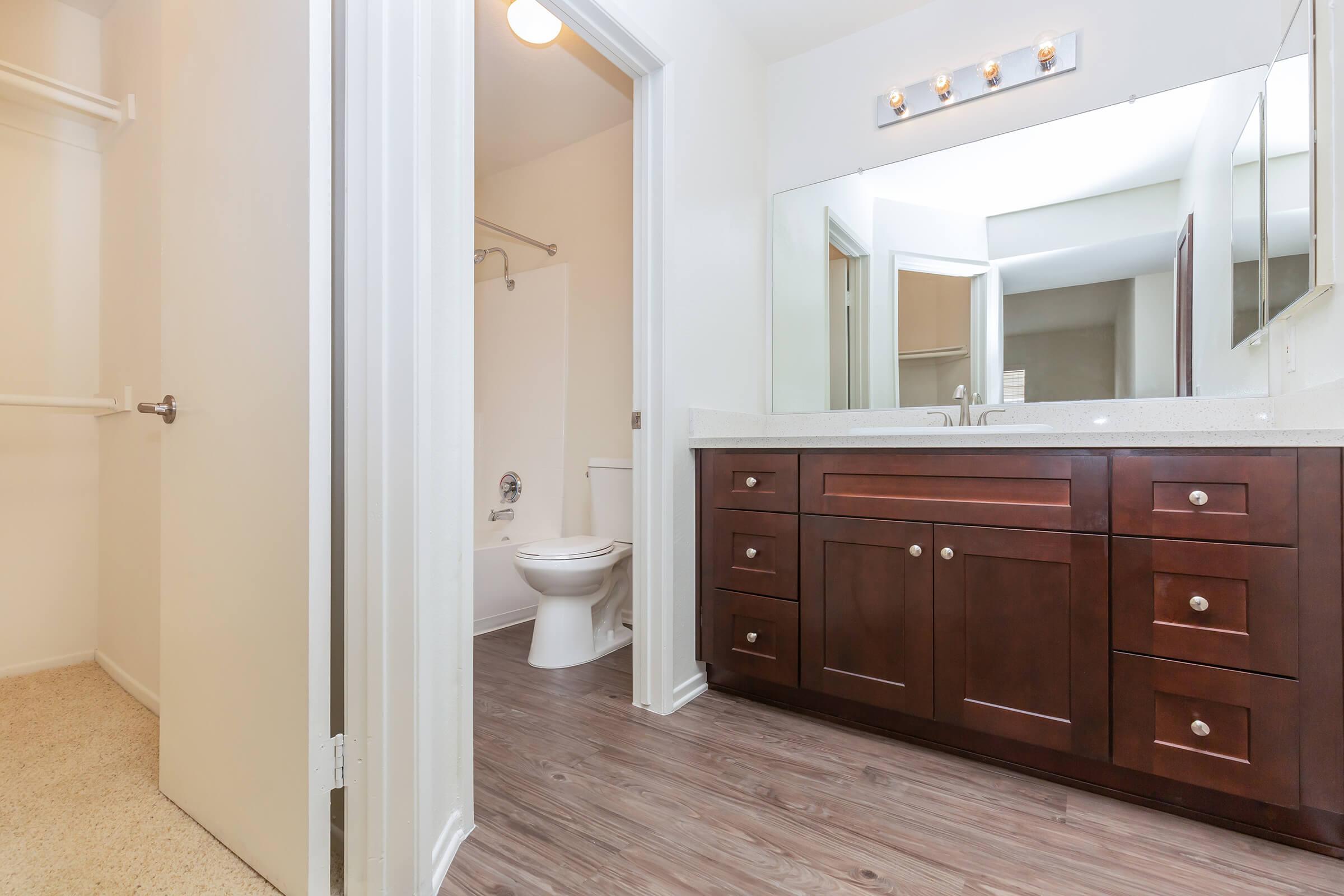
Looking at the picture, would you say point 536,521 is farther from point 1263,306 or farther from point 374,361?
point 1263,306

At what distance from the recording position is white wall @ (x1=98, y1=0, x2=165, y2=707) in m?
1.87

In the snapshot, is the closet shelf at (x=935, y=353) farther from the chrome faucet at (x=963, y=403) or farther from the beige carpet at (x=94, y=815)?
the beige carpet at (x=94, y=815)

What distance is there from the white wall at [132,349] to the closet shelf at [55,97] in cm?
7

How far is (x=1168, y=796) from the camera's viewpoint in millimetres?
1332

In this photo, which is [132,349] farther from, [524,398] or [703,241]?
[703,241]

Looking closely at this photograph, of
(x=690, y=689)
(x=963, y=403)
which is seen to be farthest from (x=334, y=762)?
(x=963, y=403)

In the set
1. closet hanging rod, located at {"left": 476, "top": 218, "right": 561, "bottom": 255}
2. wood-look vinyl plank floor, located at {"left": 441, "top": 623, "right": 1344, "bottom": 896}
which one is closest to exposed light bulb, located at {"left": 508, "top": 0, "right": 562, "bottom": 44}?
closet hanging rod, located at {"left": 476, "top": 218, "right": 561, "bottom": 255}

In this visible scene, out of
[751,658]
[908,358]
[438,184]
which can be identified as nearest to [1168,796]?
[751,658]

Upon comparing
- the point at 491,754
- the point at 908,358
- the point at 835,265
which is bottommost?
the point at 491,754

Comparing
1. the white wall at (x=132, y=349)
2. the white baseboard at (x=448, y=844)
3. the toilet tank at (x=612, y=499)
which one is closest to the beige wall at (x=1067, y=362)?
the toilet tank at (x=612, y=499)

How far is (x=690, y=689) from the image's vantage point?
1976 millimetres

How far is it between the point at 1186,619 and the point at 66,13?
395 cm

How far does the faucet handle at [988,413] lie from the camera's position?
2.01 metres

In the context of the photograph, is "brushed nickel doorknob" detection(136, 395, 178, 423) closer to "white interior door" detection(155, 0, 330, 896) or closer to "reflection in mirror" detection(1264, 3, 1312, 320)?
"white interior door" detection(155, 0, 330, 896)
